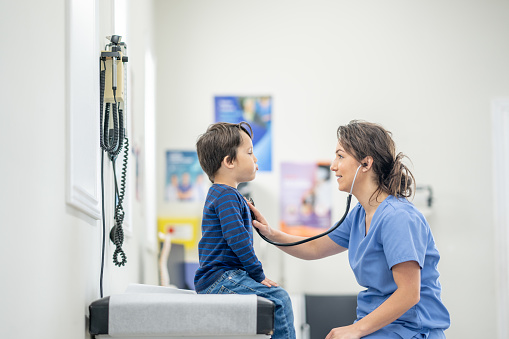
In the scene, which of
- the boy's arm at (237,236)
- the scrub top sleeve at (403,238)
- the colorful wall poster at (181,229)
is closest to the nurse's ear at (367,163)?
the scrub top sleeve at (403,238)

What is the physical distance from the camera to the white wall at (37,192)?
1.07 metres

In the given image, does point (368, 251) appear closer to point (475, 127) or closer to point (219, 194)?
point (219, 194)

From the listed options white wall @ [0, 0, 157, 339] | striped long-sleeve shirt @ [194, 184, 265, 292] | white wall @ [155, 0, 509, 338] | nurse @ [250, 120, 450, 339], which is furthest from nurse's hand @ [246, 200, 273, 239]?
white wall @ [155, 0, 509, 338]

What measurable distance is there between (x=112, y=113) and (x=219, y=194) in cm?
44

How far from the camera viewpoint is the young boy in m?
1.79

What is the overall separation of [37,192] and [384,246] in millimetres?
1003

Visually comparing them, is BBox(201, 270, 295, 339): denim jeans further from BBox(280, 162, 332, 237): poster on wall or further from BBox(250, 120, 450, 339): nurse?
BBox(280, 162, 332, 237): poster on wall

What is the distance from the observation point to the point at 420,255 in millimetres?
1823

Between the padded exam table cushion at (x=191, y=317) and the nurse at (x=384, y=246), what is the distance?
0.41m

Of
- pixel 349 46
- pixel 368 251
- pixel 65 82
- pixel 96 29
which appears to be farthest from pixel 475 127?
pixel 65 82

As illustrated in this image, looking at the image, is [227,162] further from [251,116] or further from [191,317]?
[251,116]

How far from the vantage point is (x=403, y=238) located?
5.97 ft

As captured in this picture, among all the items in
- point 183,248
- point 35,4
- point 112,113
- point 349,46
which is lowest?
point 183,248

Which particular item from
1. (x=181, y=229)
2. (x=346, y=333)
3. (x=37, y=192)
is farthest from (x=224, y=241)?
(x=181, y=229)
